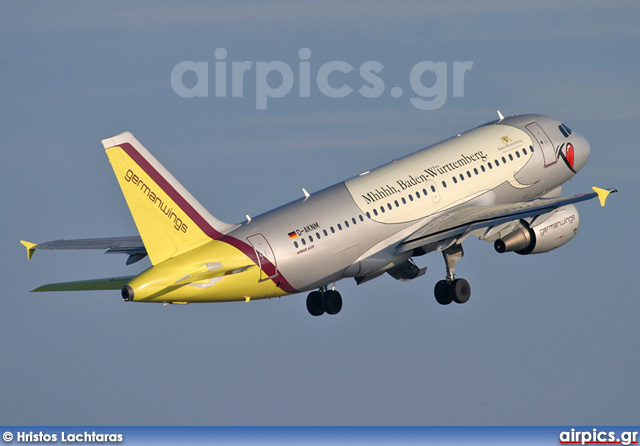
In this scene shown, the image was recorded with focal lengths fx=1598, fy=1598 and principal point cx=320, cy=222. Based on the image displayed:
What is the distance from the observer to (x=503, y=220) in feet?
236

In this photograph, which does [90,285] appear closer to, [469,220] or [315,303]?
[315,303]

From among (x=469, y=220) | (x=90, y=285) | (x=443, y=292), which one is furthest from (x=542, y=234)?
(x=90, y=285)

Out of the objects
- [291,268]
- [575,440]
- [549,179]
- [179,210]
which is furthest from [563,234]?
[179,210]

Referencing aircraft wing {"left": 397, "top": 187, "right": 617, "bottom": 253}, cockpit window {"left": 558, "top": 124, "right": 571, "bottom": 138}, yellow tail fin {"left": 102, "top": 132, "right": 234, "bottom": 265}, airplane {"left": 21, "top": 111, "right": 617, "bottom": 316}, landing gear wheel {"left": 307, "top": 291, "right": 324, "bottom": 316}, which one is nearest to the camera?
yellow tail fin {"left": 102, "top": 132, "right": 234, "bottom": 265}

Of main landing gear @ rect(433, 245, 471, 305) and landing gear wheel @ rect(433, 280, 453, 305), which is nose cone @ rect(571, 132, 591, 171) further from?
landing gear wheel @ rect(433, 280, 453, 305)

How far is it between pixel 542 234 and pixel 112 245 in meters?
20.6

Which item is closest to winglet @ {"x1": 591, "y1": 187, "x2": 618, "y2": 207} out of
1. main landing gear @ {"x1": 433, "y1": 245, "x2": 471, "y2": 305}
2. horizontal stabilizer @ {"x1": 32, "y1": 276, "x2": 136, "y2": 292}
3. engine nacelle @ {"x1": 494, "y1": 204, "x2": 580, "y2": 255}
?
engine nacelle @ {"x1": 494, "y1": 204, "x2": 580, "y2": 255}

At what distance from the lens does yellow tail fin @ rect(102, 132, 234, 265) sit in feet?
215

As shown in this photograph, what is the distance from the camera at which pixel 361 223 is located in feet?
234

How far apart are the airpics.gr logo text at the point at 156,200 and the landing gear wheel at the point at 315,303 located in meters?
12.8

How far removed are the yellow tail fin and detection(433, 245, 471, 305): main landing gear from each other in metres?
14.1

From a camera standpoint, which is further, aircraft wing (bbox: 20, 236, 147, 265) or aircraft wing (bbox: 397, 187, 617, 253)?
aircraft wing (bbox: 20, 236, 147, 265)

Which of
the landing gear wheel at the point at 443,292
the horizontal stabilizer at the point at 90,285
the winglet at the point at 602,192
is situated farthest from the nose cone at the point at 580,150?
the horizontal stabilizer at the point at 90,285

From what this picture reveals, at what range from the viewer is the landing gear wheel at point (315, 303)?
77.8 m
